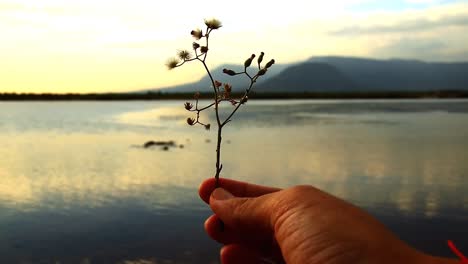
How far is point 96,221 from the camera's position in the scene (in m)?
16.7

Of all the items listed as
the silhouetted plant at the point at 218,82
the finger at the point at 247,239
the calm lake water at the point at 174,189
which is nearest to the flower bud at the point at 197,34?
the silhouetted plant at the point at 218,82

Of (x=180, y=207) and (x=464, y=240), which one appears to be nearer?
(x=464, y=240)

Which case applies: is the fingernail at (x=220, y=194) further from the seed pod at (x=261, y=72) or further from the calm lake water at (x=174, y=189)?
the calm lake water at (x=174, y=189)

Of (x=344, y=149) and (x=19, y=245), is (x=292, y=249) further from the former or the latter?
(x=344, y=149)

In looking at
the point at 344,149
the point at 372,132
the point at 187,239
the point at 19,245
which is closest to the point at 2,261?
the point at 19,245

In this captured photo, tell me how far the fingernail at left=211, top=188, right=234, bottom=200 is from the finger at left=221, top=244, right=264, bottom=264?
53cm

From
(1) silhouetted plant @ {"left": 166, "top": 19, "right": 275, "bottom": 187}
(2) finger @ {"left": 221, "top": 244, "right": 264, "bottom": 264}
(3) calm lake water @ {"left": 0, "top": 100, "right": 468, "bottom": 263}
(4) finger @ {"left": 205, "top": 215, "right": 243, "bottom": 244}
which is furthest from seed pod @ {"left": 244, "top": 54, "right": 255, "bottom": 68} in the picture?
(3) calm lake water @ {"left": 0, "top": 100, "right": 468, "bottom": 263}

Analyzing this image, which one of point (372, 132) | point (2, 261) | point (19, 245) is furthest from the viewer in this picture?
point (372, 132)

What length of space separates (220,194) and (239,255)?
65 centimetres

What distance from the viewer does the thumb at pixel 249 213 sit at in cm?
248

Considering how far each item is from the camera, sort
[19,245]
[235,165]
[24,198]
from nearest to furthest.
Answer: [19,245]
[24,198]
[235,165]

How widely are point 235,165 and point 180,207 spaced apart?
1038 cm

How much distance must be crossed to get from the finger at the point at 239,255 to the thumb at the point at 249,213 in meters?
0.53

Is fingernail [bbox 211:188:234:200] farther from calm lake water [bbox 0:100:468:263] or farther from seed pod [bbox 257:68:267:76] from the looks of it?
calm lake water [bbox 0:100:468:263]
